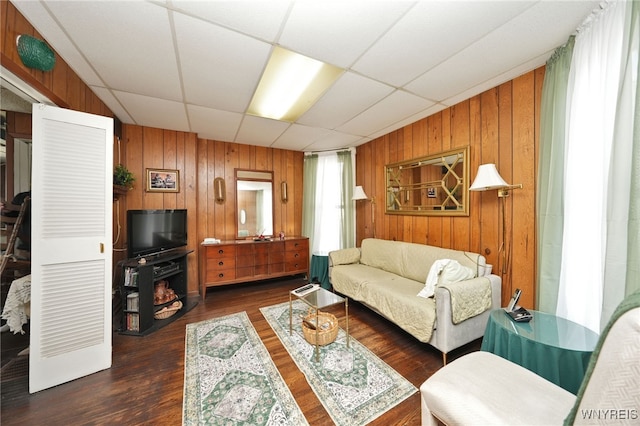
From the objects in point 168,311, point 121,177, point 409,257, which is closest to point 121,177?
point 121,177

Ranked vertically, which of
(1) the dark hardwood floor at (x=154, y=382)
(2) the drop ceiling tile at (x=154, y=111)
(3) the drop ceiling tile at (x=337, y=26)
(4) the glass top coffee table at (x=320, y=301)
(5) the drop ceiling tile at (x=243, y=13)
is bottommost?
(1) the dark hardwood floor at (x=154, y=382)

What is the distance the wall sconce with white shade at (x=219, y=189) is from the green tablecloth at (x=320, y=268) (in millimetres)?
1936

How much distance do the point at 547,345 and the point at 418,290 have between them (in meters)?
1.11

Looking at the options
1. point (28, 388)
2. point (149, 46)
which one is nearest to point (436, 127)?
point (149, 46)

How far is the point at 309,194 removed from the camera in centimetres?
446

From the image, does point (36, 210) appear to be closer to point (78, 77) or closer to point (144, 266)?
point (144, 266)

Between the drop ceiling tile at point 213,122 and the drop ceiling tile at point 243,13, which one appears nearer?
the drop ceiling tile at point 243,13

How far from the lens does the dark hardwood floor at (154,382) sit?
4.65ft

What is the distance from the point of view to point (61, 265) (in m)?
1.70

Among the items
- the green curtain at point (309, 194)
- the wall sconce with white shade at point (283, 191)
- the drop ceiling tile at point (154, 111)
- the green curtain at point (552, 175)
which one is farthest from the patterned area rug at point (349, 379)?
the drop ceiling tile at point (154, 111)

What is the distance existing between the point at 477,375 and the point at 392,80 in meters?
2.27

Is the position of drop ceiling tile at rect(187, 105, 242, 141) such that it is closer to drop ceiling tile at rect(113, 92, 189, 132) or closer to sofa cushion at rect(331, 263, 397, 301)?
drop ceiling tile at rect(113, 92, 189, 132)

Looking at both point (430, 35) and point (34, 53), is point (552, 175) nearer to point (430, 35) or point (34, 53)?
point (430, 35)

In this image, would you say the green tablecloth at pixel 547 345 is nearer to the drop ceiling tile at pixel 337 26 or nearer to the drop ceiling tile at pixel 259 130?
the drop ceiling tile at pixel 337 26
